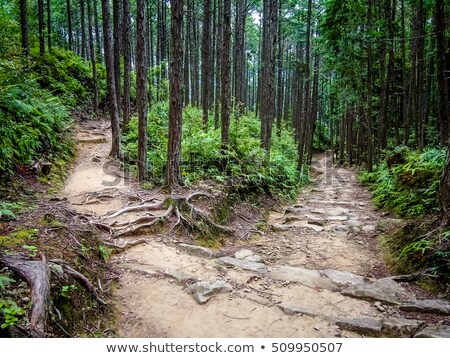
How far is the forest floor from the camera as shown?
3.75 metres

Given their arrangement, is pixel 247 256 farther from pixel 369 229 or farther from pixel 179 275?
pixel 369 229

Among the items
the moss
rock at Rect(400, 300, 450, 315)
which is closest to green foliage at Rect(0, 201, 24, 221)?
the moss

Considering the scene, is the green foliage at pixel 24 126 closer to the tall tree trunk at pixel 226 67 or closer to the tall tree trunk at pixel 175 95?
the tall tree trunk at pixel 175 95

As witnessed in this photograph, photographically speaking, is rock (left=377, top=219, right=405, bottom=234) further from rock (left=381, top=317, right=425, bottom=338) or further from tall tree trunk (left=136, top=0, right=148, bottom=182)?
tall tree trunk (left=136, top=0, right=148, bottom=182)

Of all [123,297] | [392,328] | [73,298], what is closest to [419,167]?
[392,328]

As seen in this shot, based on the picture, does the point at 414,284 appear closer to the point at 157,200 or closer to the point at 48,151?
the point at 157,200

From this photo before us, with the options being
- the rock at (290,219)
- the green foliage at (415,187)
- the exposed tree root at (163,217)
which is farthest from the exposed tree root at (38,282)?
the green foliage at (415,187)

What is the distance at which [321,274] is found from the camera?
551 cm

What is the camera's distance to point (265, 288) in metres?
4.76

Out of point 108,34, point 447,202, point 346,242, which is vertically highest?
point 108,34

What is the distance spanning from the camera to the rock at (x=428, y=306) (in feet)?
13.3

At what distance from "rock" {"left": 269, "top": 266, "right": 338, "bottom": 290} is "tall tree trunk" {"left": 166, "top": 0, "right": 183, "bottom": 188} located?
386 centimetres

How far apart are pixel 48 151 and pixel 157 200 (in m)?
4.72

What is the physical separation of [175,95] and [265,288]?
16.9 ft
